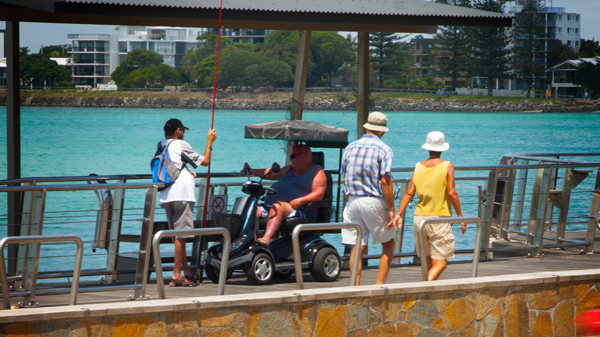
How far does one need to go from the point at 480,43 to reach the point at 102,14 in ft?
389

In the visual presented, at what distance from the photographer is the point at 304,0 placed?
24.2ft

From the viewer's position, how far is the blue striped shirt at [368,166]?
588 centimetres

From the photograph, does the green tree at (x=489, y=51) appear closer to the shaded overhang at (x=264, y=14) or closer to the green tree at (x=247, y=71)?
the green tree at (x=247, y=71)

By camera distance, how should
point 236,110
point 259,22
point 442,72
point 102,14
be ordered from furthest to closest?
point 442,72
point 236,110
point 259,22
point 102,14

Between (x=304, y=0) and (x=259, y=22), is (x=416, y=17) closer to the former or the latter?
(x=304, y=0)

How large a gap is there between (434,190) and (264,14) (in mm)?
2396

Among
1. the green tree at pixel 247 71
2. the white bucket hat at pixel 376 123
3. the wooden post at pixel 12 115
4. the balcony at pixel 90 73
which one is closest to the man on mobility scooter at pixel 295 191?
the white bucket hat at pixel 376 123

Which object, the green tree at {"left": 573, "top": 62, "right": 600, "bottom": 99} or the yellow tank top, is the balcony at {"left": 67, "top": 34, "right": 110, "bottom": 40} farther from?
the yellow tank top

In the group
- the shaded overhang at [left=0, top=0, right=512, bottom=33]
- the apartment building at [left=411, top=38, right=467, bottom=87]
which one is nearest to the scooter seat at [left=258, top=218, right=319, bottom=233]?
the shaded overhang at [left=0, top=0, right=512, bottom=33]

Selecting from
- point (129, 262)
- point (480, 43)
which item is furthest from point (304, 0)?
point (480, 43)

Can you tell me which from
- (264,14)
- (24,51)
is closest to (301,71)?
(264,14)

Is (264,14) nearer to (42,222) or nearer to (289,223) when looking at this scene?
(289,223)

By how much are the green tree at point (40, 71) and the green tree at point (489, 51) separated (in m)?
68.2

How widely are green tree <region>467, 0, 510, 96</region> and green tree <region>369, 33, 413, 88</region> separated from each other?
12.2 m
